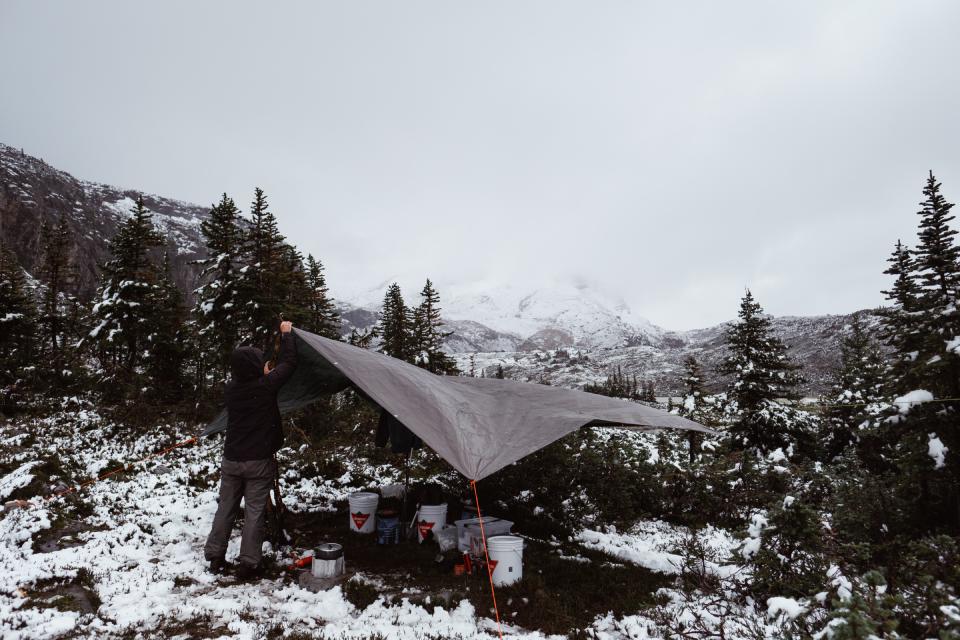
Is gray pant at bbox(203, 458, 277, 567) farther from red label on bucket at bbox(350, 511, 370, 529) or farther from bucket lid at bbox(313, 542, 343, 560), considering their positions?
red label on bucket at bbox(350, 511, 370, 529)

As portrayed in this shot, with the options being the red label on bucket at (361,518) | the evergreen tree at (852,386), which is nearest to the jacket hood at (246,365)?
the red label on bucket at (361,518)

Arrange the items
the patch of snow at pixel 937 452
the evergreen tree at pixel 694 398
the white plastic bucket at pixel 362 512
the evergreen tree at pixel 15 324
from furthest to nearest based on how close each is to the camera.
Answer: the evergreen tree at pixel 15 324, the evergreen tree at pixel 694 398, the white plastic bucket at pixel 362 512, the patch of snow at pixel 937 452

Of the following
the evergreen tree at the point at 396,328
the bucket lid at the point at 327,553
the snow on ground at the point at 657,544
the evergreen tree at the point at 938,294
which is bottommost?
the snow on ground at the point at 657,544

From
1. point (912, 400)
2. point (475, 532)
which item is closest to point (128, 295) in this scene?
point (475, 532)

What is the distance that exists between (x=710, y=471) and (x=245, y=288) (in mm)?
19966

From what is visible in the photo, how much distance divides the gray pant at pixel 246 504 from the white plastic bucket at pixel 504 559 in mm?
3116

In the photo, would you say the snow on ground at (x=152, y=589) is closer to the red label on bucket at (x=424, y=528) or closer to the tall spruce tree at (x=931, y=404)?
the red label on bucket at (x=424, y=528)

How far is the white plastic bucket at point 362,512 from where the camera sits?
8633 mm

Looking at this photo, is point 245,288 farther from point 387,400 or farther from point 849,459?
point 849,459

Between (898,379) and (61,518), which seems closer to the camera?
(61,518)

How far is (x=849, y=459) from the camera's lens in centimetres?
1507

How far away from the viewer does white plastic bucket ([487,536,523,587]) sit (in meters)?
6.29

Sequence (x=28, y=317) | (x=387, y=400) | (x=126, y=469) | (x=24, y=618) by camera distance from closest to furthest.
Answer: (x=24, y=618), (x=387, y=400), (x=126, y=469), (x=28, y=317)

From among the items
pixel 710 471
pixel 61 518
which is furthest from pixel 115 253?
pixel 710 471
